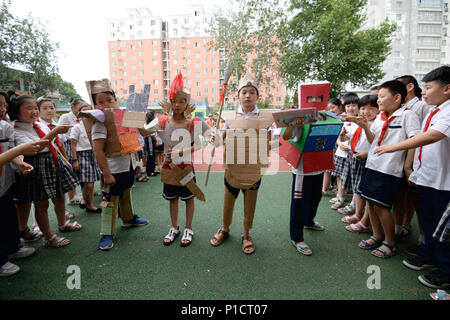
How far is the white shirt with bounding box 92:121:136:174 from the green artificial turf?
3.06 feet

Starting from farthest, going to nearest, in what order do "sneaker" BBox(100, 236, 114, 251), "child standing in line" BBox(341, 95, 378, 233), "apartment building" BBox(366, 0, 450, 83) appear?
1. "apartment building" BBox(366, 0, 450, 83)
2. "child standing in line" BBox(341, 95, 378, 233)
3. "sneaker" BBox(100, 236, 114, 251)

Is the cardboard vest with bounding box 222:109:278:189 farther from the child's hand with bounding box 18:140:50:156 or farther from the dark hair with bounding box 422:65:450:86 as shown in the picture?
the child's hand with bounding box 18:140:50:156

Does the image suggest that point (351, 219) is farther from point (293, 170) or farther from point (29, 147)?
point (29, 147)

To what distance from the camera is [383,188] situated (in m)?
2.34

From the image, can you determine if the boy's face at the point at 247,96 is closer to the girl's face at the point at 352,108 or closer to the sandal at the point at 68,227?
the girl's face at the point at 352,108

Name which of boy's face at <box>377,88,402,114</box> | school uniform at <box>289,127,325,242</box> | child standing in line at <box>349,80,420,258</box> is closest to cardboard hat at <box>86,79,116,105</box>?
school uniform at <box>289,127,325,242</box>

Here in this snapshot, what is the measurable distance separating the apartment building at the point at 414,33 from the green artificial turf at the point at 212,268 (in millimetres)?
33870

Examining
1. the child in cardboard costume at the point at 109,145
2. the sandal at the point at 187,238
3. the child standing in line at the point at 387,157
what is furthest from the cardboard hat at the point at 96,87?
the child standing in line at the point at 387,157

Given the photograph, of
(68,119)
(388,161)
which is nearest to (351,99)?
(388,161)

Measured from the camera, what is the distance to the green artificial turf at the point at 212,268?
1923 millimetres

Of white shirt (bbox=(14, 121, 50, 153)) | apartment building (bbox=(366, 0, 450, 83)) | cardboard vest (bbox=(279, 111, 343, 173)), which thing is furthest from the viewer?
apartment building (bbox=(366, 0, 450, 83))

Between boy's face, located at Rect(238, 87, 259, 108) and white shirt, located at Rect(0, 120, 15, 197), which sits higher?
boy's face, located at Rect(238, 87, 259, 108)

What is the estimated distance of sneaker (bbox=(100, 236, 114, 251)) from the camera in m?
2.61
